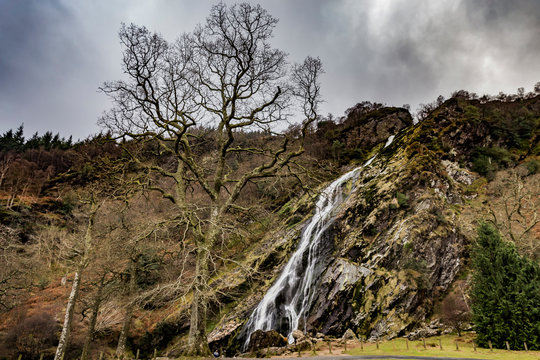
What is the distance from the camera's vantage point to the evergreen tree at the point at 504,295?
1398cm

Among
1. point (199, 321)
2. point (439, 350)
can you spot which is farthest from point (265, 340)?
point (199, 321)

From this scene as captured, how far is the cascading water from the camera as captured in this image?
18531mm

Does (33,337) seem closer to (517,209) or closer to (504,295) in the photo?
(504,295)

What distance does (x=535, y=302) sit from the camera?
14.1m

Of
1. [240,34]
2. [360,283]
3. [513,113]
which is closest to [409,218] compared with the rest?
[360,283]

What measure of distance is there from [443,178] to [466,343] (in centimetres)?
1515

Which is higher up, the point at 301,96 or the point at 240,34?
the point at 240,34

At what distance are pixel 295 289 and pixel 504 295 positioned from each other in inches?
461

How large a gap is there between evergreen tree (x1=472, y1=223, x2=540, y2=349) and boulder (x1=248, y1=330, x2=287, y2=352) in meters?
10.1

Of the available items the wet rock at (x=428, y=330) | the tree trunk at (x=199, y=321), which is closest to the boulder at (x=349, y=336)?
the wet rock at (x=428, y=330)

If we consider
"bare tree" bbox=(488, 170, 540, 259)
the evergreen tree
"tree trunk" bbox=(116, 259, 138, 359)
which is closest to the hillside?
"bare tree" bbox=(488, 170, 540, 259)

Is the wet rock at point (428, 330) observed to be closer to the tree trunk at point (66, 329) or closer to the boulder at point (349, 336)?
the boulder at point (349, 336)

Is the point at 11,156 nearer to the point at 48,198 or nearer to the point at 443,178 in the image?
the point at 48,198

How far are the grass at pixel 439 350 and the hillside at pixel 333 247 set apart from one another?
3.85 feet
